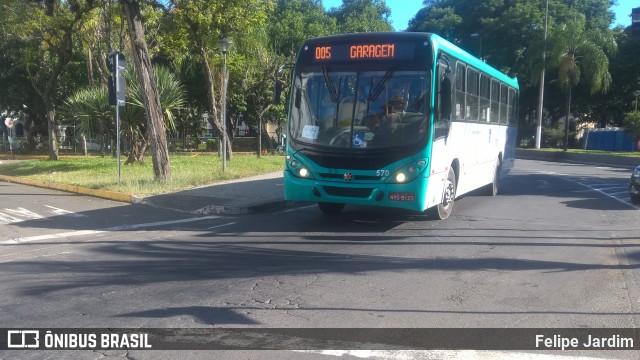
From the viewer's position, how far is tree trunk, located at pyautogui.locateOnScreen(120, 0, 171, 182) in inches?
599

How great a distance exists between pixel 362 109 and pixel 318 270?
11.1 feet

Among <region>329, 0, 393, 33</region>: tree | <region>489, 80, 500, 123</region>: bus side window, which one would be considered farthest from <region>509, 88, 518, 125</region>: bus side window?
<region>329, 0, 393, 33</region>: tree

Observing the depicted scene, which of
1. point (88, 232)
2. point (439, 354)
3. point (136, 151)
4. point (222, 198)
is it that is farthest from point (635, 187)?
point (136, 151)

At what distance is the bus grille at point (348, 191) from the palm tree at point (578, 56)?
32927 mm

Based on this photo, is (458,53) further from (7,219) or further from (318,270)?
(7,219)

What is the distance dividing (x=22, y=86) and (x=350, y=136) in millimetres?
29269

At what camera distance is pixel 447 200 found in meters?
11.1

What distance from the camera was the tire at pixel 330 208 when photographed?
1160 cm

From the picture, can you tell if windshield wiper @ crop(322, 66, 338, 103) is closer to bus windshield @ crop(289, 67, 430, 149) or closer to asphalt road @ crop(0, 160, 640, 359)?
bus windshield @ crop(289, 67, 430, 149)

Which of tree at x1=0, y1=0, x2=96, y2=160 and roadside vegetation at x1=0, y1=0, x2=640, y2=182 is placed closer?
roadside vegetation at x1=0, y1=0, x2=640, y2=182

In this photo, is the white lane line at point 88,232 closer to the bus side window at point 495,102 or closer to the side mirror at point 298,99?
the side mirror at point 298,99

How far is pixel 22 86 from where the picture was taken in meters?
32.8

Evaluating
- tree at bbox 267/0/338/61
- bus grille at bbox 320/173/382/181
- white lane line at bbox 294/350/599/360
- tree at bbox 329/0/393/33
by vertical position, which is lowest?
white lane line at bbox 294/350/599/360

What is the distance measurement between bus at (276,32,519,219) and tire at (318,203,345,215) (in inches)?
59.5
